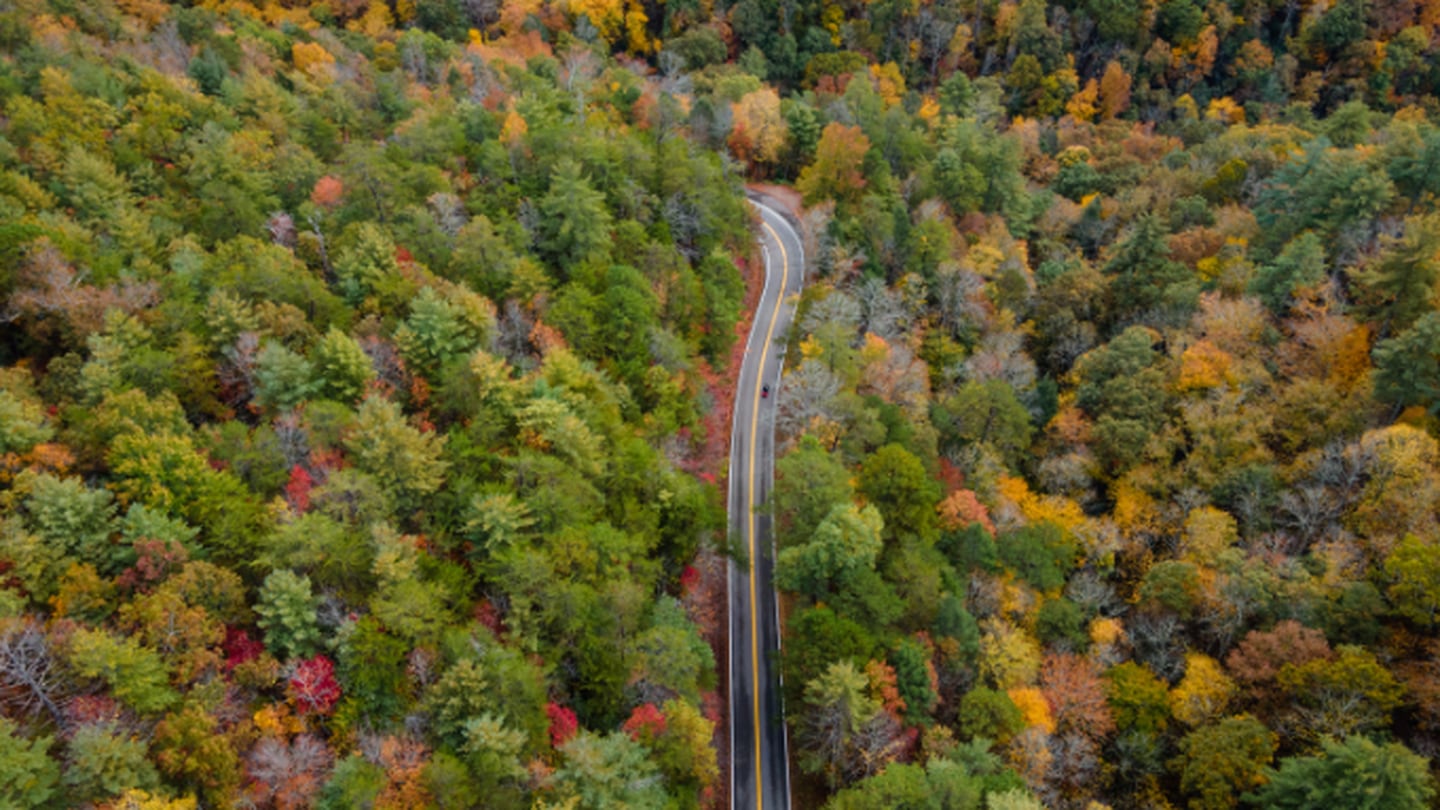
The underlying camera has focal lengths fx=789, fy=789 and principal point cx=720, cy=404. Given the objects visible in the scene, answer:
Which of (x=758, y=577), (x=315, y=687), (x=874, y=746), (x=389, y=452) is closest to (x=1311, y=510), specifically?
(x=874, y=746)

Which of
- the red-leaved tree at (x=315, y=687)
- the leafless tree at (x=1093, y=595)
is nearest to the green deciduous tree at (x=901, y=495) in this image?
the leafless tree at (x=1093, y=595)

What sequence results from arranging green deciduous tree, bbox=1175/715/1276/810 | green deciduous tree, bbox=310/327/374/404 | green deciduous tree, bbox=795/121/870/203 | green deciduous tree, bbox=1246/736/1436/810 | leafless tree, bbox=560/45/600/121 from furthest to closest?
green deciduous tree, bbox=795/121/870/203 < leafless tree, bbox=560/45/600/121 < green deciduous tree, bbox=310/327/374/404 < green deciduous tree, bbox=1175/715/1276/810 < green deciduous tree, bbox=1246/736/1436/810

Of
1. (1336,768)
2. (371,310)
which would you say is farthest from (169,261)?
(1336,768)

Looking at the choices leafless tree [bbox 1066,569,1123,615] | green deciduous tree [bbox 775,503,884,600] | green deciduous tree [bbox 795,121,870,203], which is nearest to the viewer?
green deciduous tree [bbox 775,503,884,600]

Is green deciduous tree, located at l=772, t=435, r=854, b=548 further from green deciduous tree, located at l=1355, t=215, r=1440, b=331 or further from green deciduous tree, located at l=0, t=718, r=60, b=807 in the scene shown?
green deciduous tree, located at l=1355, t=215, r=1440, b=331

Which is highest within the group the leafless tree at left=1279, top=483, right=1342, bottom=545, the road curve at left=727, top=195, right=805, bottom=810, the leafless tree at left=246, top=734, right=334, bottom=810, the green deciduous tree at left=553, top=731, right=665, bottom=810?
the leafless tree at left=1279, top=483, right=1342, bottom=545

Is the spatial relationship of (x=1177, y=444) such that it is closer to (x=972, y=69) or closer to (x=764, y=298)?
(x=764, y=298)

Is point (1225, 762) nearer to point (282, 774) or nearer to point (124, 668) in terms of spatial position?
point (282, 774)

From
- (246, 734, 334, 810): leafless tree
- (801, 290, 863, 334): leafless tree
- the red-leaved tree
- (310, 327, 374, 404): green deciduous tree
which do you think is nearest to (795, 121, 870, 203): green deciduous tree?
(801, 290, 863, 334): leafless tree
